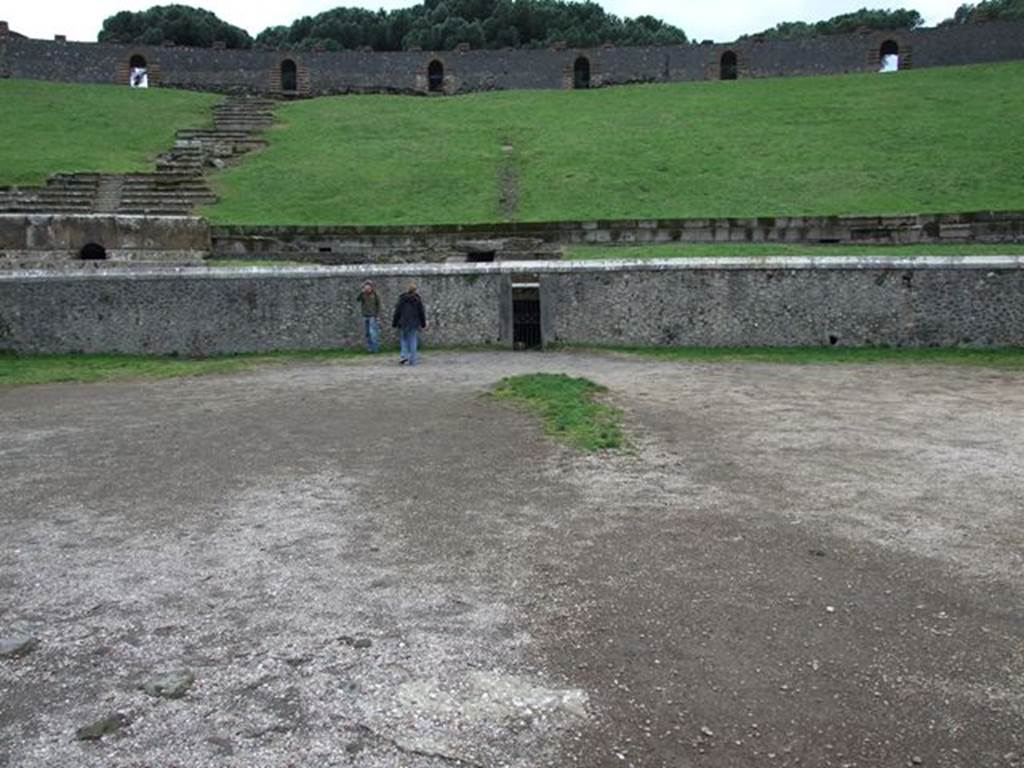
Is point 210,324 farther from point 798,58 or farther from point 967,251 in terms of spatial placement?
point 798,58

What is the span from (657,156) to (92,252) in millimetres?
14307

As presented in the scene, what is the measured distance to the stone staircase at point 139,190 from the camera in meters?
19.6

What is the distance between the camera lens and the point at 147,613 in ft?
13.3

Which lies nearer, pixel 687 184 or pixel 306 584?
pixel 306 584

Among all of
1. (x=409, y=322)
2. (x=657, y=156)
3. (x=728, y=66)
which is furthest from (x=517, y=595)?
(x=728, y=66)

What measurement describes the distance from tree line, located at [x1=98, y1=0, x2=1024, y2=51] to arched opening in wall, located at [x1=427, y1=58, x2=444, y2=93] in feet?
52.2

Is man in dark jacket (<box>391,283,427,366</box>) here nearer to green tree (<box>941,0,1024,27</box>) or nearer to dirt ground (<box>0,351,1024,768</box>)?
dirt ground (<box>0,351,1024,768</box>)

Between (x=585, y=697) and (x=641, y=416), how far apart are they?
5.28 metres

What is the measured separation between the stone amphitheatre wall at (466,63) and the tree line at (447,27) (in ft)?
54.2

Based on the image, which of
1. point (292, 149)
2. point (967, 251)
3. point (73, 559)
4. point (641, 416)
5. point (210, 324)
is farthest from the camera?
point (292, 149)

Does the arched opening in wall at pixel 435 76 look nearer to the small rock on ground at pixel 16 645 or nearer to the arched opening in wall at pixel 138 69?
the arched opening in wall at pixel 138 69

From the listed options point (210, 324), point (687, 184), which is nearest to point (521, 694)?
point (210, 324)

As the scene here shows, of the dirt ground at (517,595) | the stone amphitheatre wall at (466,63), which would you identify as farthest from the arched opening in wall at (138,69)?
the dirt ground at (517,595)

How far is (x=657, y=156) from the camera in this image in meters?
23.9
